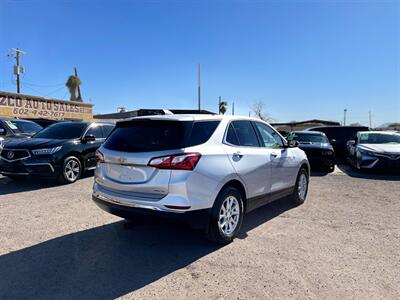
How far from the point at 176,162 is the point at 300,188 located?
11.5ft

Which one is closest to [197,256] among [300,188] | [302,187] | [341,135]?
[300,188]

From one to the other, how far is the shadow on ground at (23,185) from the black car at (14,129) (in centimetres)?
141

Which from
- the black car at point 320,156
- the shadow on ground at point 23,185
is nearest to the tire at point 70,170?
the shadow on ground at point 23,185

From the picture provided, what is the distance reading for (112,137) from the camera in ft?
13.3

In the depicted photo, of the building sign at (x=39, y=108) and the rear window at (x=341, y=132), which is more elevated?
the building sign at (x=39, y=108)

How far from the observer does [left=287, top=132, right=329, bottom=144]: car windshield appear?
1156 cm

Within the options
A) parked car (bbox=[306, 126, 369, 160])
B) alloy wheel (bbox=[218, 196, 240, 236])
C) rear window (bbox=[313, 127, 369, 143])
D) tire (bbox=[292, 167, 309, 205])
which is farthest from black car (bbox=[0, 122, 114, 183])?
rear window (bbox=[313, 127, 369, 143])

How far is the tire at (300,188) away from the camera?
18.7 ft

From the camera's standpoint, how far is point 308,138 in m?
11.8

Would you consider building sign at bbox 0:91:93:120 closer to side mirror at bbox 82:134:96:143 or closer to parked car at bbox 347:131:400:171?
side mirror at bbox 82:134:96:143

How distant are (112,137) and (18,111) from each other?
2307 centimetres

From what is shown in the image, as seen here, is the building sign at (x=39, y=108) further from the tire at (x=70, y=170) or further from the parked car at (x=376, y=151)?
the parked car at (x=376, y=151)

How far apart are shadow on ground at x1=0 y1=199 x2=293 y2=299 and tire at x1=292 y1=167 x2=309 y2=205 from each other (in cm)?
168

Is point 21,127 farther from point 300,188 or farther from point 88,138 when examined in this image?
point 300,188
